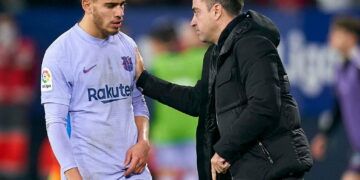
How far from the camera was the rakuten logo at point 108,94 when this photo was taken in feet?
21.5

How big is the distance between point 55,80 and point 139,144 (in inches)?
27.4

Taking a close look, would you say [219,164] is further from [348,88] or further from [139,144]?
[348,88]

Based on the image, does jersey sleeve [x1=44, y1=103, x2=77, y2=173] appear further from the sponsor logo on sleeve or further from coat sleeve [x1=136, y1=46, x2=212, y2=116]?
coat sleeve [x1=136, y1=46, x2=212, y2=116]

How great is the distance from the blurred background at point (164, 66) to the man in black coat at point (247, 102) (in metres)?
4.46

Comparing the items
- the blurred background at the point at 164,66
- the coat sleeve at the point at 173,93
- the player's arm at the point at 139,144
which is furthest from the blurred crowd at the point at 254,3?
the player's arm at the point at 139,144

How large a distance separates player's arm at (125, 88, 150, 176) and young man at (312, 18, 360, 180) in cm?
413

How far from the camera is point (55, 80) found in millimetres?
6402

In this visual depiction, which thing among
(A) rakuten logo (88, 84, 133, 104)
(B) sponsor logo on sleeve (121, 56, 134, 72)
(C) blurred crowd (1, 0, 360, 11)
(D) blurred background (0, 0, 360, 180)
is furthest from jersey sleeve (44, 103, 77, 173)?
(C) blurred crowd (1, 0, 360, 11)

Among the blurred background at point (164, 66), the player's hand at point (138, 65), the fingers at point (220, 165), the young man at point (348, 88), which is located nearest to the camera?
the fingers at point (220, 165)

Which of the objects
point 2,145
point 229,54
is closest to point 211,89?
point 229,54

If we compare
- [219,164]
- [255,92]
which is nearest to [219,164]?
[219,164]

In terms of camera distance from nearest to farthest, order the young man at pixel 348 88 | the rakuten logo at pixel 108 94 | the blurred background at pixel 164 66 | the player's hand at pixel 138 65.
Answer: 1. the rakuten logo at pixel 108 94
2. the player's hand at pixel 138 65
3. the young man at pixel 348 88
4. the blurred background at pixel 164 66

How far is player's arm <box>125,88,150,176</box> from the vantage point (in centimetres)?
668

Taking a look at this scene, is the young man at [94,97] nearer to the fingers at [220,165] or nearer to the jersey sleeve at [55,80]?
the jersey sleeve at [55,80]
